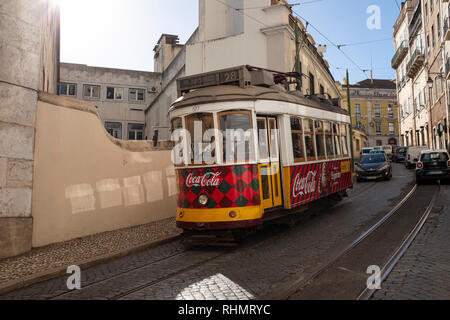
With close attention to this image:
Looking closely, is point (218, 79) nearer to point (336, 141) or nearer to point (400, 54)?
point (336, 141)

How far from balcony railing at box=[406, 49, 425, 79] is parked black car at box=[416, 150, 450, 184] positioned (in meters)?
22.4

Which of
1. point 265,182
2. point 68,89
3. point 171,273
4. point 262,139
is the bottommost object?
point 171,273

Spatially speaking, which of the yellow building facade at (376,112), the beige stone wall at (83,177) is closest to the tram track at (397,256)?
the beige stone wall at (83,177)

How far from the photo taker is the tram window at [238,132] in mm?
6785

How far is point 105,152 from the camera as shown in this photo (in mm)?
8867

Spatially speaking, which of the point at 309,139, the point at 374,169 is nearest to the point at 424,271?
the point at 309,139

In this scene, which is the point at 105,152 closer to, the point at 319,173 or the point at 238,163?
the point at 238,163

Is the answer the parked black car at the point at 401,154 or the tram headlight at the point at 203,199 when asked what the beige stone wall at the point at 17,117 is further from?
the parked black car at the point at 401,154

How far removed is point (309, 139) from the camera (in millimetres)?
8617

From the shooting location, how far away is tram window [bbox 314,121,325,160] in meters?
9.09

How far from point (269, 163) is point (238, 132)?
0.96m

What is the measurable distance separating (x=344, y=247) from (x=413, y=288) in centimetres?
211

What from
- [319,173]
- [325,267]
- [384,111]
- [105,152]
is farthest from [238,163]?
[384,111]
